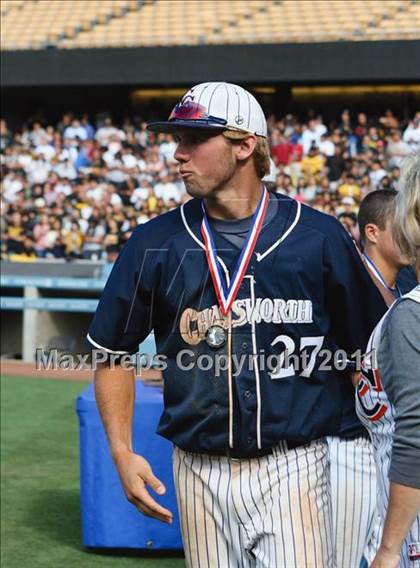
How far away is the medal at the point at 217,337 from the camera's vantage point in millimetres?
2924

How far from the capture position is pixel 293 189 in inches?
663

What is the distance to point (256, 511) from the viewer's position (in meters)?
2.90

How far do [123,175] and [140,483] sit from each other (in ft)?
53.0

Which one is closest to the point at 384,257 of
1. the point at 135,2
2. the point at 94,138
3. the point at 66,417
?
the point at 66,417

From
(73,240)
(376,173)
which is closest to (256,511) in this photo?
(376,173)

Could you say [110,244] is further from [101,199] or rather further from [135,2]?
[135,2]

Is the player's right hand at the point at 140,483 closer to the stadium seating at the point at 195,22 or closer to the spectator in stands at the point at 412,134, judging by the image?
the spectator in stands at the point at 412,134

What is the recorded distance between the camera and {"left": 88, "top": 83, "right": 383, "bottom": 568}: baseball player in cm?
290

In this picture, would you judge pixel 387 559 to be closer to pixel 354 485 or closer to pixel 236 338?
pixel 236 338

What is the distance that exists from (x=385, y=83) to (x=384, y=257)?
53.1 feet

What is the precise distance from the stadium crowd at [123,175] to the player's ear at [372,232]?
1002cm

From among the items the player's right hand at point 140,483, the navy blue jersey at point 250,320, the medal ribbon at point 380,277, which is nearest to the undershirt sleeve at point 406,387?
the navy blue jersey at point 250,320

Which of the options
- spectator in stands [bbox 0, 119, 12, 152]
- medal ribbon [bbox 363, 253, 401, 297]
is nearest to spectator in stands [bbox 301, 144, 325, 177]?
spectator in stands [bbox 0, 119, 12, 152]

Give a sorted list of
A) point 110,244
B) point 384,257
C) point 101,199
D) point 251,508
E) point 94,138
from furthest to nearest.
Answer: point 94,138, point 101,199, point 110,244, point 384,257, point 251,508
